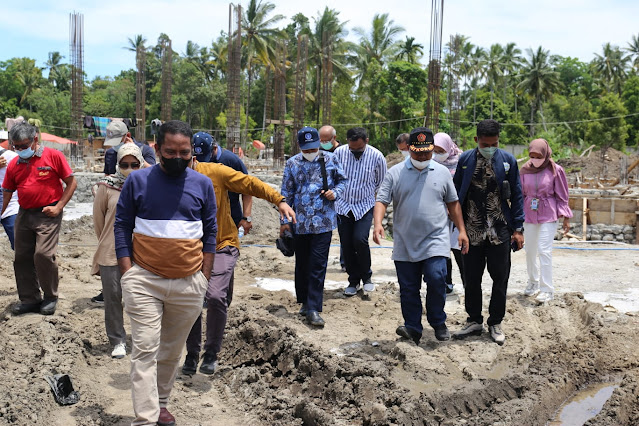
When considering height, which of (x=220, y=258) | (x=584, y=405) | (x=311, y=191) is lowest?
(x=584, y=405)

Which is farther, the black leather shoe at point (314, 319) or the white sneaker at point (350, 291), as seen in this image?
the white sneaker at point (350, 291)

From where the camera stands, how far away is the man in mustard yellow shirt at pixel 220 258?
474 cm

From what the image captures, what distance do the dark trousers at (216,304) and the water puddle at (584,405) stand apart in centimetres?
245

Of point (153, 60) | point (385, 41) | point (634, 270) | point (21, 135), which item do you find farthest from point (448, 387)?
point (153, 60)

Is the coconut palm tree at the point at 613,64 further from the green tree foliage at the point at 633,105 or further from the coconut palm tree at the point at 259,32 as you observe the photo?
the coconut palm tree at the point at 259,32

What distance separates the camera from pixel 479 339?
18.4 ft

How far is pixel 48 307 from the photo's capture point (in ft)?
20.4

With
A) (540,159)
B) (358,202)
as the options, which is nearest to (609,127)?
(540,159)

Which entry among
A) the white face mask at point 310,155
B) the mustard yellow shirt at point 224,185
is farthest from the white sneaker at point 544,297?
the mustard yellow shirt at point 224,185

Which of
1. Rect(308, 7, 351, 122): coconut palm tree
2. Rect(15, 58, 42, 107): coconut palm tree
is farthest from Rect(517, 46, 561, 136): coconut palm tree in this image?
Rect(15, 58, 42, 107): coconut palm tree

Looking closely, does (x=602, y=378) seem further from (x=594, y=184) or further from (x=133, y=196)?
(x=594, y=184)

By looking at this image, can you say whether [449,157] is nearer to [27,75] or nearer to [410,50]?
[410,50]

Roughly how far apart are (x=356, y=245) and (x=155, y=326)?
3.82 m

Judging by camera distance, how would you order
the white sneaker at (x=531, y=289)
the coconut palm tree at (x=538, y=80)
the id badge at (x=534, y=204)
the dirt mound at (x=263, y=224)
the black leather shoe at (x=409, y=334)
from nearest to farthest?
the black leather shoe at (x=409, y=334)
the id badge at (x=534, y=204)
the white sneaker at (x=531, y=289)
the dirt mound at (x=263, y=224)
the coconut palm tree at (x=538, y=80)
